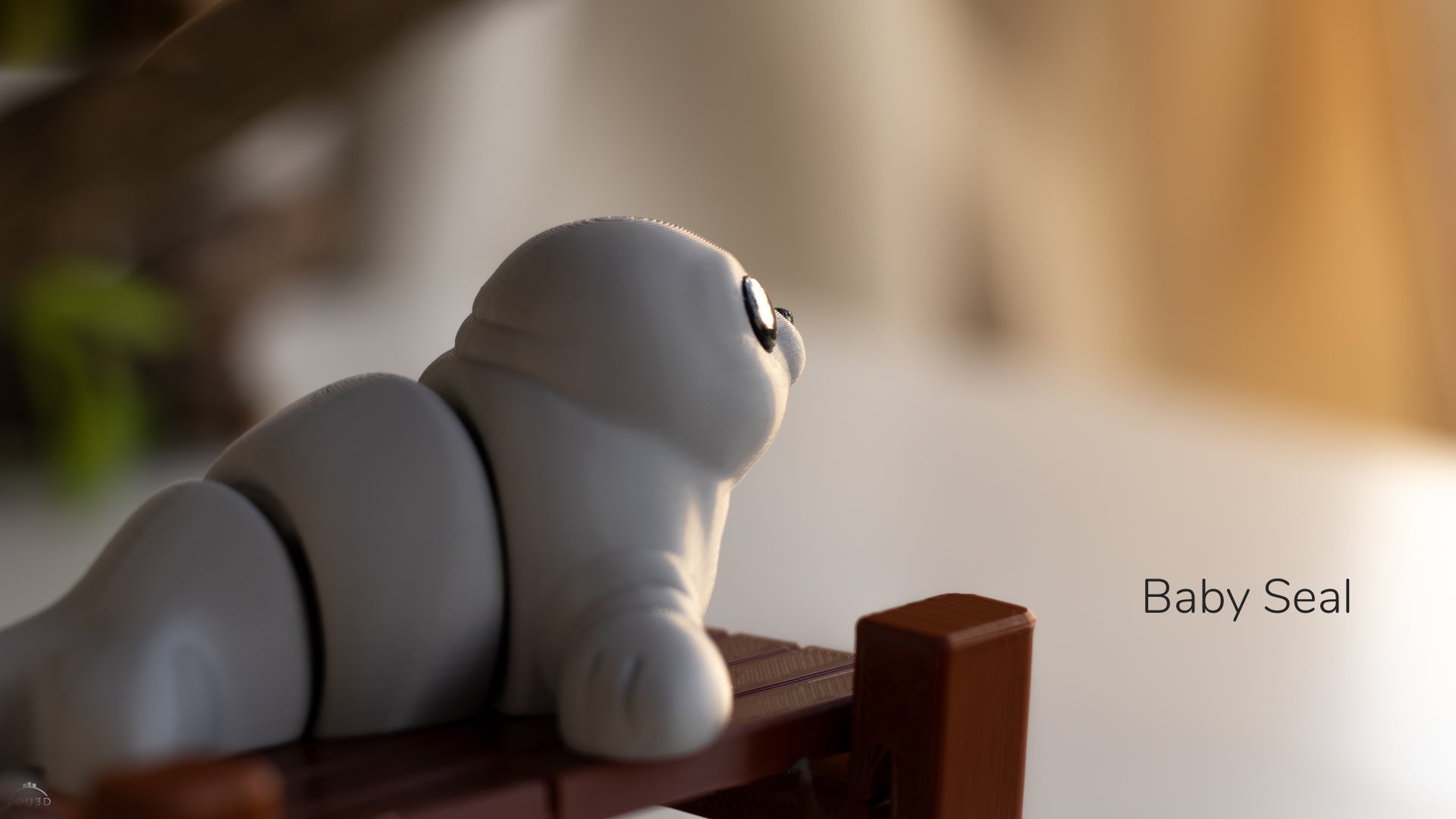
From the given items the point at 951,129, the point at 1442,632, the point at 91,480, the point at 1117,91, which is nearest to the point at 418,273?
the point at 91,480

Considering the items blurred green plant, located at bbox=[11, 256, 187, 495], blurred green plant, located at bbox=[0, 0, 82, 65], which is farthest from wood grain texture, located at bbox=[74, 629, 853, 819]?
blurred green plant, located at bbox=[0, 0, 82, 65]

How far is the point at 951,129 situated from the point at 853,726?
2.68 m

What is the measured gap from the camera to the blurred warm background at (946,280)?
2.52 meters

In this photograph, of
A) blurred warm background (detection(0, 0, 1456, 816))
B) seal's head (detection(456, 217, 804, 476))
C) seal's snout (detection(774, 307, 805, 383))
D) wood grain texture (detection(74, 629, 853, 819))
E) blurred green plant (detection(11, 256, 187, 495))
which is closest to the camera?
wood grain texture (detection(74, 629, 853, 819))

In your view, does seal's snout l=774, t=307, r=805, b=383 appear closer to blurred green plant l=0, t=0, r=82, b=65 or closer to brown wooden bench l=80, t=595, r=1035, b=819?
brown wooden bench l=80, t=595, r=1035, b=819

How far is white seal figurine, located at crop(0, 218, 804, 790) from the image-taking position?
73 centimetres

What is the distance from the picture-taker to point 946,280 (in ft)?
11.0

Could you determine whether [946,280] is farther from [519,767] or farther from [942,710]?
[519,767]

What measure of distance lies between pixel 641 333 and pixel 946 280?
2.61 m

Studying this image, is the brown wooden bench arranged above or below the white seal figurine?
below

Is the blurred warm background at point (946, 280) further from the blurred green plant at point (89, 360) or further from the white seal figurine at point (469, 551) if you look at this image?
the white seal figurine at point (469, 551)

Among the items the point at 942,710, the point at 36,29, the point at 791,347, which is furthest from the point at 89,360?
the point at 942,710

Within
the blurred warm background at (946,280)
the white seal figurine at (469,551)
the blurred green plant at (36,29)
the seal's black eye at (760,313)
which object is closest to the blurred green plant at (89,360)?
the blurred warm background at (946,280)

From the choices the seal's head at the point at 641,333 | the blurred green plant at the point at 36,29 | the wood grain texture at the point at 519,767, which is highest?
the blurred green plant at the point at 36,29
